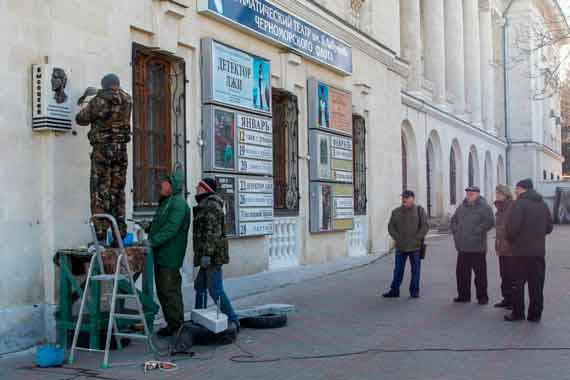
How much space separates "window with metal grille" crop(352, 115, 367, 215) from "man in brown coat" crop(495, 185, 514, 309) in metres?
6.84

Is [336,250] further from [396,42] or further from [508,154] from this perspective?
[508,154]

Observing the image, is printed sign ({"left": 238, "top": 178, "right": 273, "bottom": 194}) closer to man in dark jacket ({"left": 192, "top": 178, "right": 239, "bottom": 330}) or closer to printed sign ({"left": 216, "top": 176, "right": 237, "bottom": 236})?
printed sign ({"left": 216, "top": 176, "right": 237, "bottom": 236})

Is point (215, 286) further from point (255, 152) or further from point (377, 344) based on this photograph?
point (255, 152)

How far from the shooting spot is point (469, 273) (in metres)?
10.8

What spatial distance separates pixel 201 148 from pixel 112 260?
160 inches

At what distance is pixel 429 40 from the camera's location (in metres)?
31.0

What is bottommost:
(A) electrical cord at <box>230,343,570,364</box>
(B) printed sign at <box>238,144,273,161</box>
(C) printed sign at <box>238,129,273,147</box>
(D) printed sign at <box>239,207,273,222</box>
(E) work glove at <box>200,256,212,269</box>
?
(A) electrical cord at <box>230,343,570,364</box>

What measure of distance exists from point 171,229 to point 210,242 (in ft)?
1.90

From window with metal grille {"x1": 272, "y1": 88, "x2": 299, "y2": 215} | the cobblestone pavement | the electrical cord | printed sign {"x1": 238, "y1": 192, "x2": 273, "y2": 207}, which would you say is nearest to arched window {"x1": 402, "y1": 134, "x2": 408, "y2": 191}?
window with metal grille {"x1": 272, "y1": 88, "x2": 299, "y2": 215}

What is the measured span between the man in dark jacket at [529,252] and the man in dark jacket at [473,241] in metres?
1.43

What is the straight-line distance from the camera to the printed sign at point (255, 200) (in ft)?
39.0

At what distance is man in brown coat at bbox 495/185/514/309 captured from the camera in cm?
991

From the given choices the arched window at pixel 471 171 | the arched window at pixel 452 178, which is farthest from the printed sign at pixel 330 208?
the arched window at pixel 471 171

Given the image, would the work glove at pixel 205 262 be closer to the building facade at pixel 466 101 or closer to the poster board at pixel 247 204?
the poster board at pixel 247 204
